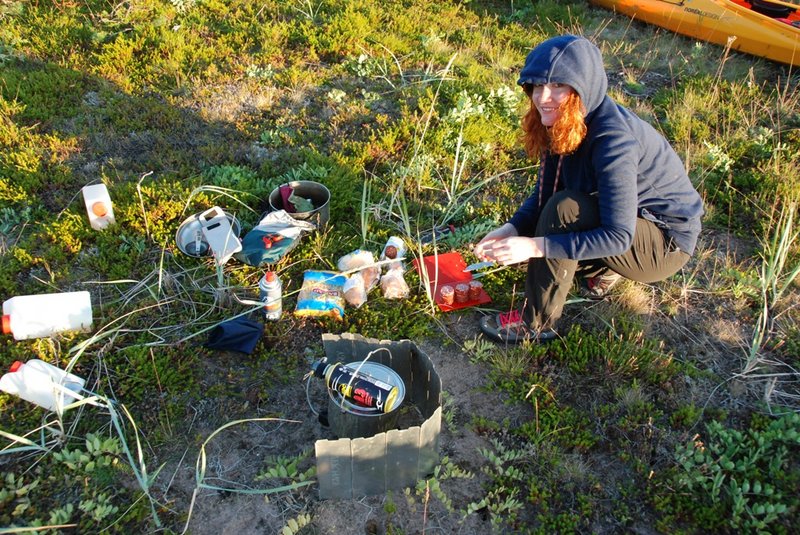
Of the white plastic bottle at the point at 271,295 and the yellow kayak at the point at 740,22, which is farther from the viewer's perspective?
the yellow kayak at the point at 740,22

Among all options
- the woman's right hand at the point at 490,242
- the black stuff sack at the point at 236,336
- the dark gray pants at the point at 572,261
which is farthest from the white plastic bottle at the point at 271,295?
the dark gray pants at the point at 572,261

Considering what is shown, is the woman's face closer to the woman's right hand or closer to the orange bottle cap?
the woman's right hand

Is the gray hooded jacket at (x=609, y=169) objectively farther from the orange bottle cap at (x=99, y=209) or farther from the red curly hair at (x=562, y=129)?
the orange bottle cap at (x=99, y=209)

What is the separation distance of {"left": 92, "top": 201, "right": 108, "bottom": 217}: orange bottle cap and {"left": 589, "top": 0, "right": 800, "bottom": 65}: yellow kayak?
649 centimetres

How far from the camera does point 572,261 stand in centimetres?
312

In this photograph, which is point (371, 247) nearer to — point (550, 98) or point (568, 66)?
point (550, 98)

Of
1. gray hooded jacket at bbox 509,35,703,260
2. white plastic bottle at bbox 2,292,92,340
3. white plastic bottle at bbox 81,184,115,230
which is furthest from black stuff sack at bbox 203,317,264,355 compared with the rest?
gray hooded jacket at bbox 509,35,703,260

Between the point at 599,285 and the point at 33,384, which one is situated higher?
the point at 599,285

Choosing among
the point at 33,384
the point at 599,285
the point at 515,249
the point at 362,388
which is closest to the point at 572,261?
the point at 515,249

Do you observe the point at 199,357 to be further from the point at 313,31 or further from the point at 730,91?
the point at 730,91

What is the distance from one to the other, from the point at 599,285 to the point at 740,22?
472cm

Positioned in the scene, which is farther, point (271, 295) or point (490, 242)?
point (271, 295)

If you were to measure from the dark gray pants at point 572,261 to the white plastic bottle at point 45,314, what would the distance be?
8.87 ft

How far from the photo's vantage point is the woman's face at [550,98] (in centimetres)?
281
